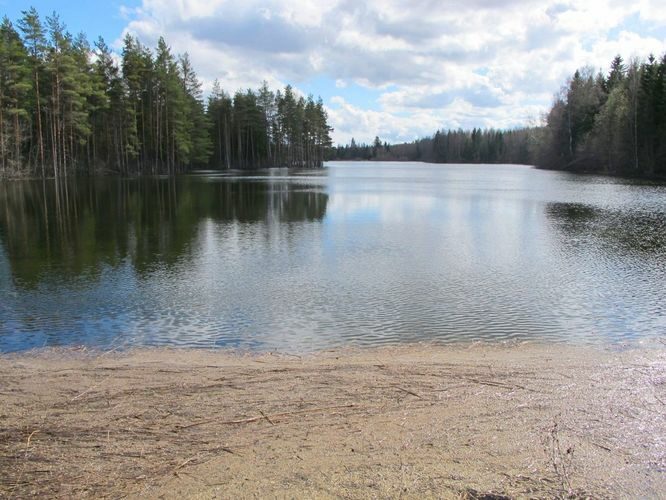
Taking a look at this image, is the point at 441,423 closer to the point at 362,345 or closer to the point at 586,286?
the point at 362,345

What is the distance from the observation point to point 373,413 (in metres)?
5.16

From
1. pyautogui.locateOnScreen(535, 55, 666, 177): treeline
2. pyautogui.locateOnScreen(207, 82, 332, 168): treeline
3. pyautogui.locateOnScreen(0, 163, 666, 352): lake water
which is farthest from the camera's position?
pyautogui.locateOnScreen(207, 82, 332, 168): treeline

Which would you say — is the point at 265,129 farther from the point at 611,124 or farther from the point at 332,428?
the point at 332,428

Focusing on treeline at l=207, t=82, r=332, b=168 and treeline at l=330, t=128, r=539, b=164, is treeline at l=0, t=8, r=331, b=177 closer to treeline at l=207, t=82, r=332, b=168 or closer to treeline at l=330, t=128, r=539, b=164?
treeline at l=207, t=82, r=332, b=168

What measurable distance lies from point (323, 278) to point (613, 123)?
6332 centimetres

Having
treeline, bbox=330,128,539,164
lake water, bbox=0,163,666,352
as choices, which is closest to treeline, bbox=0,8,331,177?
lake water, bbox=0,163,666,352

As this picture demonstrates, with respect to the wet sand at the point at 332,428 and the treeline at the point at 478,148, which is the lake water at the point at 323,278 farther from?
the treeline at the point at 478,148

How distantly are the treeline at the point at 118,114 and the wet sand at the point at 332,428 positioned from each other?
46.1 metres

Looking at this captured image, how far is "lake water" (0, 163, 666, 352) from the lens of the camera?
8844mm

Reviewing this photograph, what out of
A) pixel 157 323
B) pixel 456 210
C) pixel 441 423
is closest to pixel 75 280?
pixel 157 323

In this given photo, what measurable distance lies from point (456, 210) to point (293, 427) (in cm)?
2352

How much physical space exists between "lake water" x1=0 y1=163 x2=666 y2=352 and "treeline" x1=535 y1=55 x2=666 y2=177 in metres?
40.1

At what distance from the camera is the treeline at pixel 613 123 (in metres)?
57.0

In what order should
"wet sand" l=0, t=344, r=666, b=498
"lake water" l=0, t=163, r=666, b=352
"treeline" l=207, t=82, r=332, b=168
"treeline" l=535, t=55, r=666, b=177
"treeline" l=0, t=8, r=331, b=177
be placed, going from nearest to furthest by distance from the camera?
"wet sand" l=0, t=344, r=666, b=498, "lake water" l=0, t=163, r=666, b=352, "treeline" l=0, t=8, r=331, b=177, "treeline" l=535, t=55, r=666, b=177, "treeline" l=207, t=82, r=332, b=168
